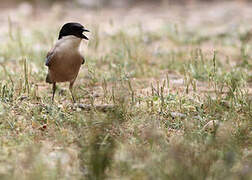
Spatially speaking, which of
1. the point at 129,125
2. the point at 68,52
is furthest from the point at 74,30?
the point at 129,125

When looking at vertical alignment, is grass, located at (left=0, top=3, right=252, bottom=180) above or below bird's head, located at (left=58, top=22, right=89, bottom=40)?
below

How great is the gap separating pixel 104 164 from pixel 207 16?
8059mm

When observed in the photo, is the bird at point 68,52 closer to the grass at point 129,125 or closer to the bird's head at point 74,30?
the bird's head at point 74,30

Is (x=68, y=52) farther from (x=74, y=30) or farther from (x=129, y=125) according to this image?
(x=129, y=125)

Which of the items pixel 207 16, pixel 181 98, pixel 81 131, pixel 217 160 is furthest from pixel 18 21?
pixel 217 160

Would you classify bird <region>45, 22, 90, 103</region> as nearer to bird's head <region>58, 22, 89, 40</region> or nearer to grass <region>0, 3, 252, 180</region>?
bird's head <region>58, 22, 89, 40</region>

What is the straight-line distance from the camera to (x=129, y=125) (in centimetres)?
443

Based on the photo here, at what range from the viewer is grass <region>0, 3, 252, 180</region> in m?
3.30

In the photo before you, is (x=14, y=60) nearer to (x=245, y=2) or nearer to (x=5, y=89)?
(x=5, y=89)

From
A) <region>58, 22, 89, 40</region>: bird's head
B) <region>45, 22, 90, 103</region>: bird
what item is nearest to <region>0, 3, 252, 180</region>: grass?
<region>45, 22, 90, 103</region>: bird

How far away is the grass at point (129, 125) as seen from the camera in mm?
3299

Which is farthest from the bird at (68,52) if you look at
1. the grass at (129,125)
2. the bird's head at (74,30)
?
the grass at (129,125)

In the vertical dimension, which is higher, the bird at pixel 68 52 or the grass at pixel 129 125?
the bird at pixel 68 52

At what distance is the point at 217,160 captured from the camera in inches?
143
